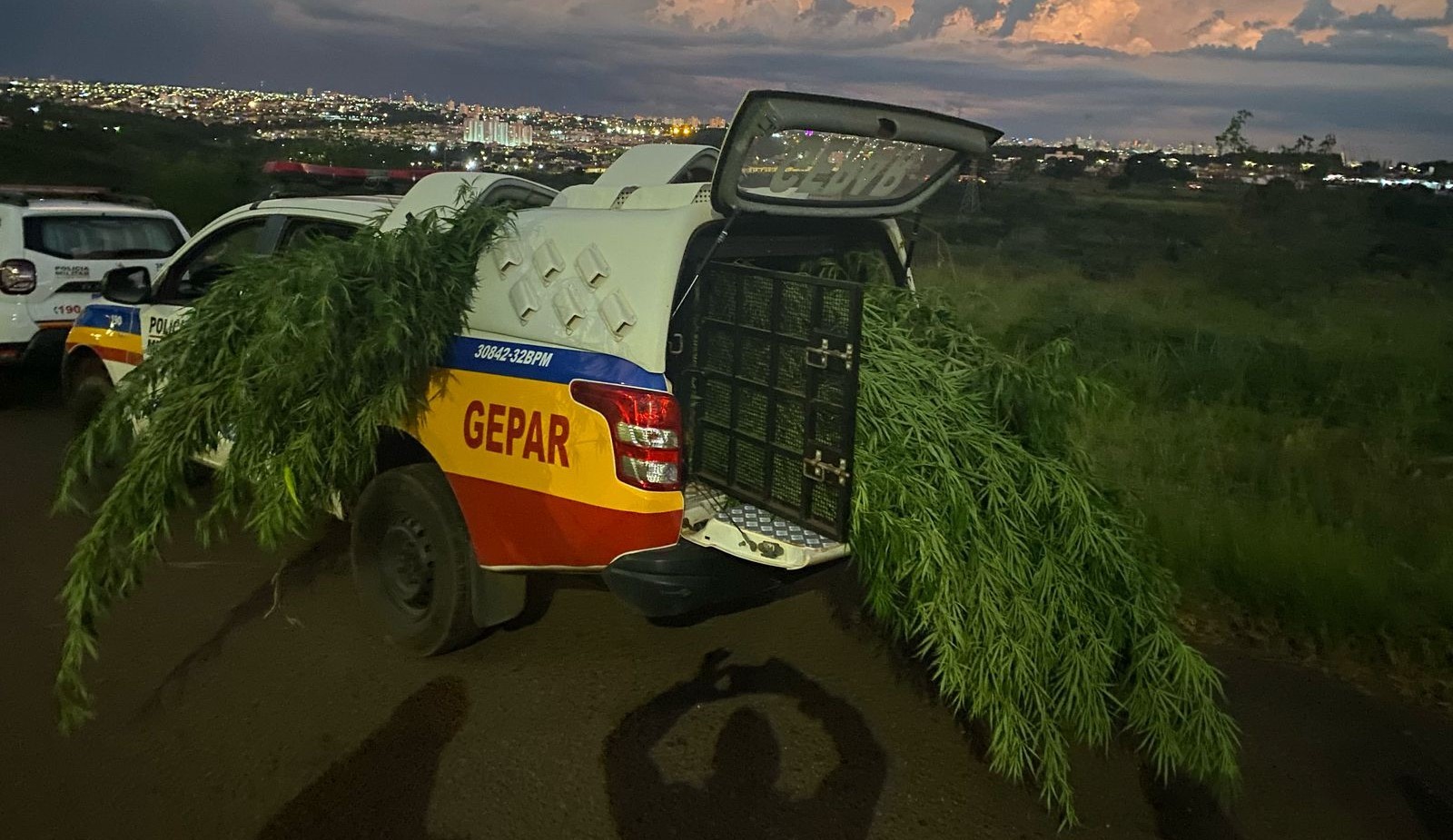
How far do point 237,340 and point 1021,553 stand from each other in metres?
2.99

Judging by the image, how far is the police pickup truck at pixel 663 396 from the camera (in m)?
3.62

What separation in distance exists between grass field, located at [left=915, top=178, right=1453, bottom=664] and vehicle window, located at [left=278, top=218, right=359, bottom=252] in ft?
8.99

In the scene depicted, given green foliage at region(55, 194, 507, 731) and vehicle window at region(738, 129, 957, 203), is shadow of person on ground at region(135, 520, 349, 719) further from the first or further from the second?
vehicle window at region(738, 129, 957, 203)

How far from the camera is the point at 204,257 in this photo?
5.92 metres

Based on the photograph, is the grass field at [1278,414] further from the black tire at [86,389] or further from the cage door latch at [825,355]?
the black tire at [86,389]

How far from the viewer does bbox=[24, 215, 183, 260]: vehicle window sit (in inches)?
333

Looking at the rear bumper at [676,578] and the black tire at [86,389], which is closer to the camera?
the rear bumper at [676,578]

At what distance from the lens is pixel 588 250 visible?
379 centimetres

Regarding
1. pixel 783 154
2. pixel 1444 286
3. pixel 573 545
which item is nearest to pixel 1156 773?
pixel 573 545

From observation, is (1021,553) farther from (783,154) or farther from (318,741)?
(318,741)

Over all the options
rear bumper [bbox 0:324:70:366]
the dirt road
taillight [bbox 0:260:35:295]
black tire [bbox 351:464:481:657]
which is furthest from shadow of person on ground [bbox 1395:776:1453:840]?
taillight [bbox 0:260:35:295]

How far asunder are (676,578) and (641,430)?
0.51 meters

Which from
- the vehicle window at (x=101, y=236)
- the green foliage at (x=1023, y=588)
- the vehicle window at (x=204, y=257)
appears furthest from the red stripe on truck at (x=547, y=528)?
the vehicle window at (x=101, y=236)

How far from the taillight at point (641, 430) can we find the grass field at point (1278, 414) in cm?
148
